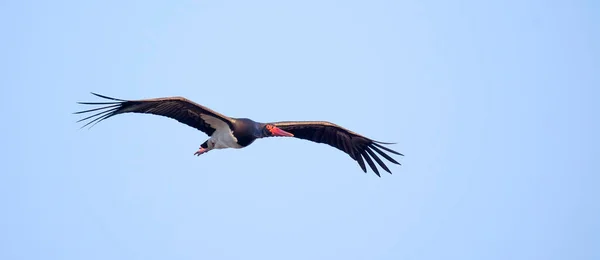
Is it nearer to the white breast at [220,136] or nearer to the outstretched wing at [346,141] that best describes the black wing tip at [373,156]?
the outstretched wing at [346,141]

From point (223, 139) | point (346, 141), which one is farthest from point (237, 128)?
point (346, 141)

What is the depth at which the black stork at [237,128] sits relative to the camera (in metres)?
22.3

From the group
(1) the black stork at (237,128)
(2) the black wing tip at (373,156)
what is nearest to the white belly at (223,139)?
(1) the black stork at (237,128)

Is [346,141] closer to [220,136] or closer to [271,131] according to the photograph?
[271,131]

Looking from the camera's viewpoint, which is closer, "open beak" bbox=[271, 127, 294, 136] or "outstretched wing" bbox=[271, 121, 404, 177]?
"open beak" bbox=[271, 127, 294, 136]

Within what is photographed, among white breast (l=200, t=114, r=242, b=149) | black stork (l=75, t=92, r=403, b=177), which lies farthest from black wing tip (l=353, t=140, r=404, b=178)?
white breast (l=200, t=114, r=242, b=149)

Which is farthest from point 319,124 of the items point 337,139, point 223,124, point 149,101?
point 149,101

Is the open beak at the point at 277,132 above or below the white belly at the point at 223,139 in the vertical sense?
above

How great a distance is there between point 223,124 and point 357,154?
14.4ft

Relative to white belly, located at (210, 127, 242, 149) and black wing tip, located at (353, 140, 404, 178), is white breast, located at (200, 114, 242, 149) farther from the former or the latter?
black wing tip, located at (353, 140, 404, 178)

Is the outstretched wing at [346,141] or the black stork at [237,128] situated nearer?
the black stork at [237,128]

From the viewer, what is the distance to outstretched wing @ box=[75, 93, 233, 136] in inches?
866

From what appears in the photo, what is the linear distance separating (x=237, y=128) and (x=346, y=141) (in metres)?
3.84

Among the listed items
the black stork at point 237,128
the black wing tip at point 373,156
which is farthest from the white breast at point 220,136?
the black wing tip at point 373,156
